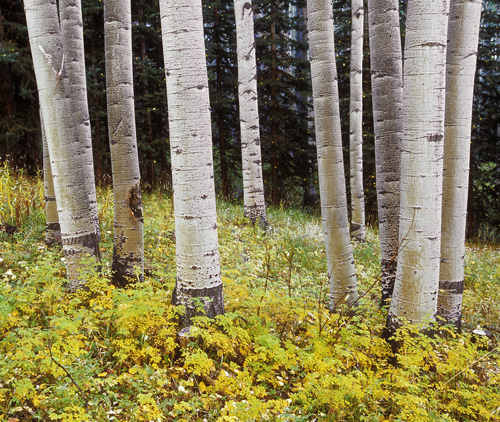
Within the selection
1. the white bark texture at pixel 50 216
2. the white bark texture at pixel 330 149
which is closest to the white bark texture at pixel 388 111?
the white bark texture at pixel 330 149

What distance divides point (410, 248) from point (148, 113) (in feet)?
33.6

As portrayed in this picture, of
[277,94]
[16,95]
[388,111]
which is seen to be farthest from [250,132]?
[16,95]

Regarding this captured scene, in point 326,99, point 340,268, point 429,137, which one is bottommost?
point 340,268

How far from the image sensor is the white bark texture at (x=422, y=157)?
2.99 meters

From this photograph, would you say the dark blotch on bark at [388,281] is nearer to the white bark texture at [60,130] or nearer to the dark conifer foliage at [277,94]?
the white bark texture at [60,130]

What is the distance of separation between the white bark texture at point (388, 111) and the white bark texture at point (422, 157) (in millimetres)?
830

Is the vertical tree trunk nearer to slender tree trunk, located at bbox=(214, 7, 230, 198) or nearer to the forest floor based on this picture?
slender tree trunk, located at bbox=(214, 7, 230, 198)

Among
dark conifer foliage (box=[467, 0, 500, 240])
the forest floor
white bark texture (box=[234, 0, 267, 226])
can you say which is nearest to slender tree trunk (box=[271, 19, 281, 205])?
white bark texture (box=[234, 0, 267, 226])

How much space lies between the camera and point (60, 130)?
358cm

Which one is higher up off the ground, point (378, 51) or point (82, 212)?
point (378, 51)

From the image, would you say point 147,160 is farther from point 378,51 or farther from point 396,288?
point 396,288

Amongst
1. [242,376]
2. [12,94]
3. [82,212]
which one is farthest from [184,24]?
[12,94]

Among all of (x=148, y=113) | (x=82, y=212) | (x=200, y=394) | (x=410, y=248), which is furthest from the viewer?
(x=148, y=113)

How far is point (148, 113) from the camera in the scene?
37.8 feet
